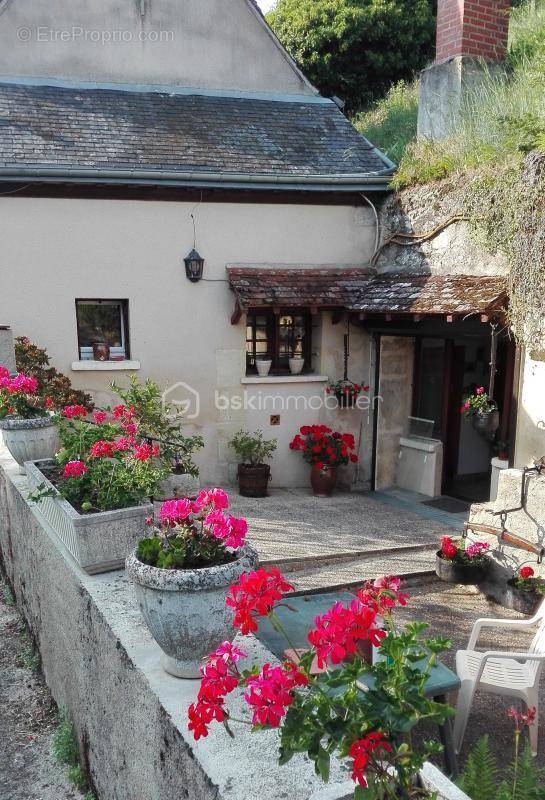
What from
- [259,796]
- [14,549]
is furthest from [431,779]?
[14,549]

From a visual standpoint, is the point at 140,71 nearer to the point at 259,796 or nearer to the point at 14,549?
the point at 14,549

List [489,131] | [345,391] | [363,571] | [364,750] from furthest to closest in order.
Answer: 1. [345,391]
2. [489,131]
3. [363,571]
4. [364,750]

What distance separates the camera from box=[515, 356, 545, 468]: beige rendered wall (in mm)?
6969

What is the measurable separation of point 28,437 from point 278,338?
4774 millimetres

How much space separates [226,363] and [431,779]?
7.55m

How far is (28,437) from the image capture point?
533 cm

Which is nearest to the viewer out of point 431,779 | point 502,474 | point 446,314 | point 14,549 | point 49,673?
point 431,779

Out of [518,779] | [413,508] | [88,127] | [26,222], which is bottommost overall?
[413,508]

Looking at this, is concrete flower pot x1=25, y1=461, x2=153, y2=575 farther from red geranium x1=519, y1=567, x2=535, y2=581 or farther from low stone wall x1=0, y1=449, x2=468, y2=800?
red geranium x1=519, y1=567, x2=535, y2=581

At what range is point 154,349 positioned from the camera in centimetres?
877

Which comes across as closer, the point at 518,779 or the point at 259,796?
the point at 259,796

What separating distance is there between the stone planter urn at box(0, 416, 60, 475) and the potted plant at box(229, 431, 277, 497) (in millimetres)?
3870

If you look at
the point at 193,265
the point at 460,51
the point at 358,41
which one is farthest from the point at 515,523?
the point at 358,41

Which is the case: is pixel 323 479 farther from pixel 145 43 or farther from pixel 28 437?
pixel 145 43
